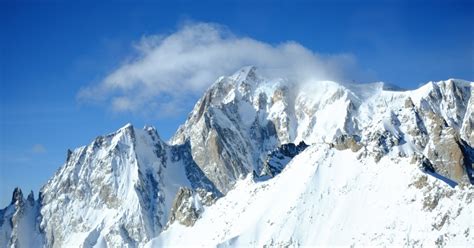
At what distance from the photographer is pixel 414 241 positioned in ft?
595

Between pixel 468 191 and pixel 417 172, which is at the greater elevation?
pixel 417 172

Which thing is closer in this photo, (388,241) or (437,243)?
(437,243)

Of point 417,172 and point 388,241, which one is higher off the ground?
point 417,172

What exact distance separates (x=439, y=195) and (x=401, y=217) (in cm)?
1179

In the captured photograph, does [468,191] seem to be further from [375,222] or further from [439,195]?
[375,222]

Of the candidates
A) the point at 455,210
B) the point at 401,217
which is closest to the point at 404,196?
the point at 401,217

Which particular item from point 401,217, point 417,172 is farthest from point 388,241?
point 417,172

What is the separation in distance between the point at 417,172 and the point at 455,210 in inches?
844

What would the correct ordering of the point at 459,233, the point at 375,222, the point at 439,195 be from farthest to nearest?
the point at 375,222
the point at 439,195
the point at 459,233

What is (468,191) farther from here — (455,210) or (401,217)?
(401,217)

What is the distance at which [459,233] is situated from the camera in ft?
560

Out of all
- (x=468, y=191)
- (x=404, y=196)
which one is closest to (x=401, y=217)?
(x=404, y=196)

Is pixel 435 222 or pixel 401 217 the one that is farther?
pixel 401 217

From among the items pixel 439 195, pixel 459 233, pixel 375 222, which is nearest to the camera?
pixel 459 233
